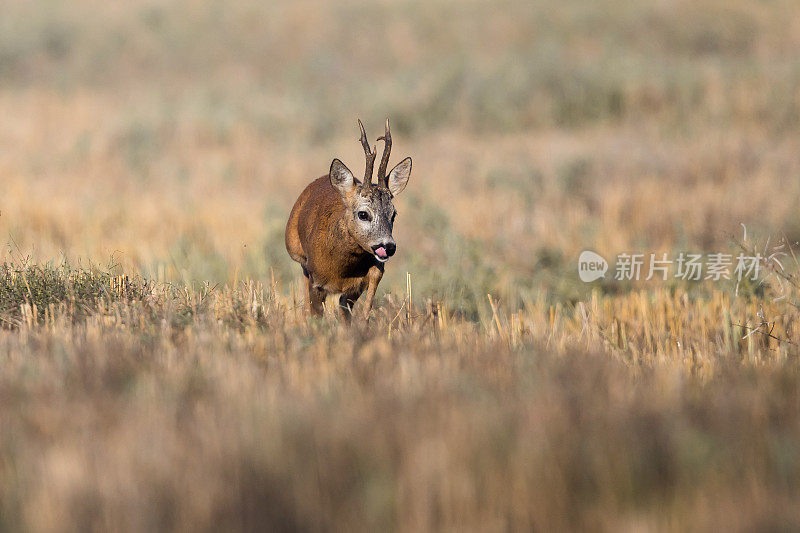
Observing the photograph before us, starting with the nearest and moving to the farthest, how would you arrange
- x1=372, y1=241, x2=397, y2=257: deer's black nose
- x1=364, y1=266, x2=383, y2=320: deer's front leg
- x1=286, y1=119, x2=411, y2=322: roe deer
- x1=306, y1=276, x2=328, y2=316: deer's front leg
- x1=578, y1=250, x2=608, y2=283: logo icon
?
x1=372, y1=241, x2=397, y2=257: deer's black nose < x1=286, y1=119, x2=411, y2=322: roe deer < x1=364, y1=266, x2=383, y2=320: deer's front leg < x1=306, y1=276, x2=328, y2=316: deer's front leg < x1=578, y1=250, x2=608, y2=283: logo icon

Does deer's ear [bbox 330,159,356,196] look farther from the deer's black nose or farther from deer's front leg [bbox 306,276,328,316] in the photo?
deer's front leg [bbox 306,276,328,316]

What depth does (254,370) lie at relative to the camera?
4.09 m

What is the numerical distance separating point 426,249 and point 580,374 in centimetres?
711

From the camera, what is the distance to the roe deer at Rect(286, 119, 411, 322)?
5113 mm

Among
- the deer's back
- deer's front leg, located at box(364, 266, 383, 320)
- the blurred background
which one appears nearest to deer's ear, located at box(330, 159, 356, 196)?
the deer's back

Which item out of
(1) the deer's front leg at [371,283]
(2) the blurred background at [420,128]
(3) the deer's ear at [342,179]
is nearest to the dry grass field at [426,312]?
(2) the blurred background at [420,128]

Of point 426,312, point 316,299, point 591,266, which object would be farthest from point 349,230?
point 591,266

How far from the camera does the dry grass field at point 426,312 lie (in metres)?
2.92

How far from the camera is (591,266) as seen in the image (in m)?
10.7

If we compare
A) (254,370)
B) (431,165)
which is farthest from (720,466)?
(431,165)

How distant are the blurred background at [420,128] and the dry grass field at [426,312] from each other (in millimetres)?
94

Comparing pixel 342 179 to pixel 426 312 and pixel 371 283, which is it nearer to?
pixel 371 283

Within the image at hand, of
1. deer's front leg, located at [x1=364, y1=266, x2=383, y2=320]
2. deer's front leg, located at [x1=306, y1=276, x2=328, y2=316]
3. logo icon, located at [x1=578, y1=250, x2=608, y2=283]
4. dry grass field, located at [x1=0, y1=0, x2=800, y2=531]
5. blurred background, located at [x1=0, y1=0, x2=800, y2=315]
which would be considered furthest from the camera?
blurred background, located at [x1=0, y1=0, x2=800, y2=315]

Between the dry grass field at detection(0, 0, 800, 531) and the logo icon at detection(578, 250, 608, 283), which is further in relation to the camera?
the logo icon at detection(578, 250, 608, 283)
